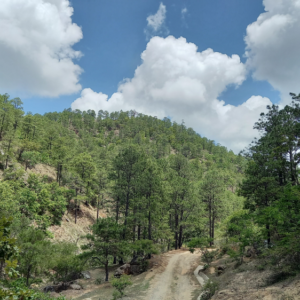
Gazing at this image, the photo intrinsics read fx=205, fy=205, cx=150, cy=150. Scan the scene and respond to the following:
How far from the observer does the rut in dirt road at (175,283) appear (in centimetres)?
1655

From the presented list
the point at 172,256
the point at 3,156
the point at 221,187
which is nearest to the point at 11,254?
the point at 172,256

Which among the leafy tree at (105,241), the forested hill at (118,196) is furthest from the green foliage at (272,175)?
the leafy tree at (105,241)

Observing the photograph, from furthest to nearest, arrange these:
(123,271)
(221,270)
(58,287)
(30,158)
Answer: (30,158)
(123,271)
(221,270)
(58,287)

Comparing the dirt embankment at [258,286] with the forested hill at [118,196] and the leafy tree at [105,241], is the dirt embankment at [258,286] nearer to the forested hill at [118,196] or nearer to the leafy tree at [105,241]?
the forested hill at [118,196]

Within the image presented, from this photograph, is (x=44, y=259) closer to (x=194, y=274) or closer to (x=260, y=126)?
(x=194, y=274)

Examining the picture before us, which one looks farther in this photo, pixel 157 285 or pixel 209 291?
pixel 157 285

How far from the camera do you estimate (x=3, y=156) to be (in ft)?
126

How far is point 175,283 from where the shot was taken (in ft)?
63.7

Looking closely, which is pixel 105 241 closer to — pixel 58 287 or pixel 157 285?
pixel 58 287

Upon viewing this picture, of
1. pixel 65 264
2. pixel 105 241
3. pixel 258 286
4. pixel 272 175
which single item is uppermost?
pixel 272 175

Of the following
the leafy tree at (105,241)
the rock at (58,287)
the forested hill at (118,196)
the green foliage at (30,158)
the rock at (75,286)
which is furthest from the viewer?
the green foliage at (30,158)

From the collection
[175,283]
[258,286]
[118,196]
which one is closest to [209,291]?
[258,286]

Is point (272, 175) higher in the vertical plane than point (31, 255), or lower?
higher

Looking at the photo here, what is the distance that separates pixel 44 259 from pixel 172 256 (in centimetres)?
1833
